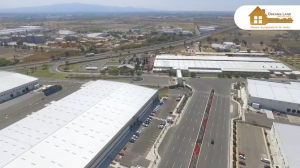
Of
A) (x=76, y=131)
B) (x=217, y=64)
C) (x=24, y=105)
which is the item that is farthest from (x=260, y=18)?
(x=24, y=105)

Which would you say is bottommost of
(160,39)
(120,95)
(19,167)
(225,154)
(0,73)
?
(225,154)

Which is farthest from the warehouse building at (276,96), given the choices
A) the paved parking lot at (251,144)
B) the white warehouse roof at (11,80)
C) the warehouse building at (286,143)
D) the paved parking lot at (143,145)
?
the white warehouse roof at (11,80)

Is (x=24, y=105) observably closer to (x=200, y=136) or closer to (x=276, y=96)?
(x=200, y=136)

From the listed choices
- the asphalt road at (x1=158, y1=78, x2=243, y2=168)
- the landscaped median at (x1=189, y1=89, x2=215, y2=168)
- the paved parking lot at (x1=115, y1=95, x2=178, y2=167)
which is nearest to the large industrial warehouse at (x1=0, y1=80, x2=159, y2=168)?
the paved parking lot at (x1=115, y1=95, x2=178, y2=167)

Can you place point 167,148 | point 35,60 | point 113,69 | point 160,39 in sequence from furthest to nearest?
point 160,39
point 35,60
point 113,69
point 167,148

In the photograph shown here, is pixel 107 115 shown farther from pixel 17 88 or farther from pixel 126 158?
pixel 17 88

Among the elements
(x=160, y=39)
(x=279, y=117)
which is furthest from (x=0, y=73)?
(x=160, y=39)

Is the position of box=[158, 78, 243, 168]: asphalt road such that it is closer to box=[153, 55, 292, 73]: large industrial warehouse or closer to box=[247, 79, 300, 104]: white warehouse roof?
box=[247, 79, 300, 104]: white warehouse roof
